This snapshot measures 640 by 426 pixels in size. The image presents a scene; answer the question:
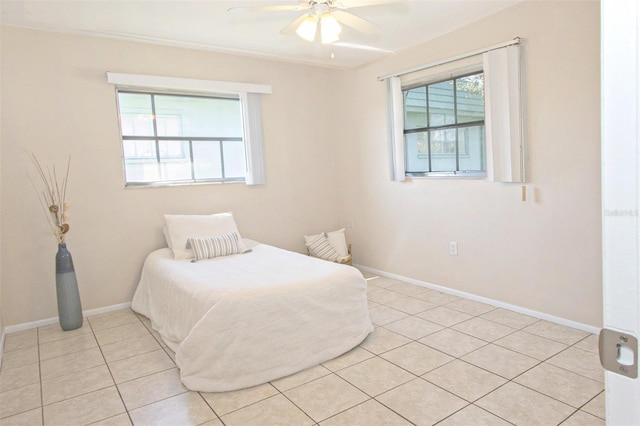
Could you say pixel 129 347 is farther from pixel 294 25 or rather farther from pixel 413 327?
pixel 294 25

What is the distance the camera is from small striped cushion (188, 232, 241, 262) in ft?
12.1

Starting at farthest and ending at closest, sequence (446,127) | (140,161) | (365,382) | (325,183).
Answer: (325,183) < (140,161) < (446,127) < (365,382)

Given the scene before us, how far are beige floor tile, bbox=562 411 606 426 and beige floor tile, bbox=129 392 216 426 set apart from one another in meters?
1.74

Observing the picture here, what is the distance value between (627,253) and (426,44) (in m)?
3.81

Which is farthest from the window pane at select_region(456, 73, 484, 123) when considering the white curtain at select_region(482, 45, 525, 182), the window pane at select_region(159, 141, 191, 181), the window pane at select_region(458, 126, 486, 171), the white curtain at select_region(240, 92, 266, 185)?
the window pane at select_region(159, 141, 191, 181)

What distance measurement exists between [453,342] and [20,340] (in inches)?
130

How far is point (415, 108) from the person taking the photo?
4.21m

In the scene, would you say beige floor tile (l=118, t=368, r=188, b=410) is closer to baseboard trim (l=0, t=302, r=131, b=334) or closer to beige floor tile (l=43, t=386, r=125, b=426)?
beige floor tile (l=43, t=386, r=125, b=426)

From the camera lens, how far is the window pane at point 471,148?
11.9 ft

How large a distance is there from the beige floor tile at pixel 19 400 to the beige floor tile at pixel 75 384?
0.04m

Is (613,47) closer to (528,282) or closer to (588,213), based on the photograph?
(588,213)

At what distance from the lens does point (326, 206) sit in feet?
17.1

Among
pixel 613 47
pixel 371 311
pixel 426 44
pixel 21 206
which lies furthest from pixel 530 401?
pixel 21 206

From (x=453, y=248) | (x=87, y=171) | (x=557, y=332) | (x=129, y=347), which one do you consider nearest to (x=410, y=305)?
(x=453, y=248)
